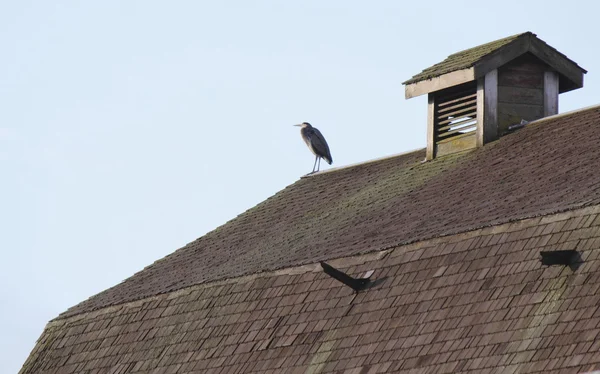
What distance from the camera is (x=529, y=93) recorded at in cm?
2266

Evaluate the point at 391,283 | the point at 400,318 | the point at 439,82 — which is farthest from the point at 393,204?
the point at 400,318

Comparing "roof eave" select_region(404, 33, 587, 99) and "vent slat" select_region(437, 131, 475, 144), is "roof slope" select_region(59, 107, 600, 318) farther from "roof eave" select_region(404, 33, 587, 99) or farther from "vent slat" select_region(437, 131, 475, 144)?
"roof eave" select_region(404, 33, 587, 99)

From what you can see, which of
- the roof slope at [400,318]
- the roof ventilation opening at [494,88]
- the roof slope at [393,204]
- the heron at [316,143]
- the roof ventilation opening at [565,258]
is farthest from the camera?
the heron at [316,143]

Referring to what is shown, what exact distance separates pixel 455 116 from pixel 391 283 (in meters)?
6.26

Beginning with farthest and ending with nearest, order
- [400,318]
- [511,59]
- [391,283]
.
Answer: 1. [511,59]
2. [391,283]
3. [400,318]

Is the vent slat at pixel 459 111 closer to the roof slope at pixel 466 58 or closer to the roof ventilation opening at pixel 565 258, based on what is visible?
the roof slope at pixel 466 58

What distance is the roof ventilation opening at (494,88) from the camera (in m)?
22.2

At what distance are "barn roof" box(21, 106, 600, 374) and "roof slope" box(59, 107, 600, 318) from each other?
0.12ft

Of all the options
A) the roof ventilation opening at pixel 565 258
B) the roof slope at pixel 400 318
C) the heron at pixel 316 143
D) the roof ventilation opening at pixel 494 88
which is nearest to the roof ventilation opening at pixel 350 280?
the roof slope at pixel 400 318

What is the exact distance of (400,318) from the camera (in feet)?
54.4

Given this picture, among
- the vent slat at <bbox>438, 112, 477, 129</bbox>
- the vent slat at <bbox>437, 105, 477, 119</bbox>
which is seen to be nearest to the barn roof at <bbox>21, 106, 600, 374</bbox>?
the vent slat at <bbox>438, 112, 477, 129</bbox>

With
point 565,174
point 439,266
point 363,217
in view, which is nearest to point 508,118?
point 363,217

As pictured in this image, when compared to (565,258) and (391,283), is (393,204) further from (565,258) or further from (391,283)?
(565,258)

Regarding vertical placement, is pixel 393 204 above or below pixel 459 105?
below
